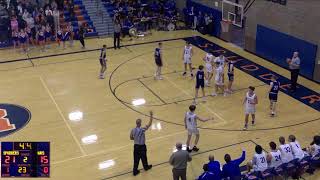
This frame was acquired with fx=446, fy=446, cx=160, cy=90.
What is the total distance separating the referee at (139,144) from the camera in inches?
489

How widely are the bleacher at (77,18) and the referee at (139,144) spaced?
16678mm

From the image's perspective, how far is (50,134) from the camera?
51.0 feet

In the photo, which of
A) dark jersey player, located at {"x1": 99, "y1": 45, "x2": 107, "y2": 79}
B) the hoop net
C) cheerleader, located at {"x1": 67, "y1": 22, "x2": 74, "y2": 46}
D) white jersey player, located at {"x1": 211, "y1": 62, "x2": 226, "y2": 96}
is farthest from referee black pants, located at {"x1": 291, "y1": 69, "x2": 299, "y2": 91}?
cheerleader, located at {"x1": 67, "y1": 22, "x2": 74, "y2": 46}

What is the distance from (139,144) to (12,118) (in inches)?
262

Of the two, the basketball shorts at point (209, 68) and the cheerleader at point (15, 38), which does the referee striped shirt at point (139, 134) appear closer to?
the basketball shorts at point (209, 68)

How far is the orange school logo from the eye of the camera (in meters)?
16.0

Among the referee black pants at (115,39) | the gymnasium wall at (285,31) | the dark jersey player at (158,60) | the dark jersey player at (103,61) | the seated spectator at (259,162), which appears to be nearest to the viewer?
the seated spectator at (259,162)

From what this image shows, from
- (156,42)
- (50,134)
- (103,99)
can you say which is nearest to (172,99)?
(103,99)

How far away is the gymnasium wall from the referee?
10927mm

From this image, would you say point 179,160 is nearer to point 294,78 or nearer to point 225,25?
point 294,78

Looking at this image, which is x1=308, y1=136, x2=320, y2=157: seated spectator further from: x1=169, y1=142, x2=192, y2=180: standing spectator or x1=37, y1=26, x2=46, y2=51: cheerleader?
x1=37, y1=26, x2=46, y2=51: cheerleader

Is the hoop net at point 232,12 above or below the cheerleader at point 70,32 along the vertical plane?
above

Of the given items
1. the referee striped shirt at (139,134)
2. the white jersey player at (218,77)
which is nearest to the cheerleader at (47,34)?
the white jersey player at (218,77)
